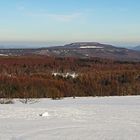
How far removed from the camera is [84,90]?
28734 millimetres

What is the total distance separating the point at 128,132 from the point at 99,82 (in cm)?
2243

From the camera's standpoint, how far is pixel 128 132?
33.3 ft

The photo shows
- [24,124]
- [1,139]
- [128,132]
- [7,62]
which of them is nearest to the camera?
[1,139]

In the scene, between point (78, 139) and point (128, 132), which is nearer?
point (78, 139)

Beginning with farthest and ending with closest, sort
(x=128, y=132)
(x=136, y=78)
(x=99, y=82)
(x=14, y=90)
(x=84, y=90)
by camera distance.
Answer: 1. (x=136, y=78)
2. (x=99, y=82)
3. (x=84, y=90)
4. (x=14, y=90)
5. (x=128, y=132)

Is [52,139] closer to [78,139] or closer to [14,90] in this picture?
[78,139]

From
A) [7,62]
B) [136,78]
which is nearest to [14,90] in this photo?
[136,78]

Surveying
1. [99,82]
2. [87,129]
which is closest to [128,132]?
[87,129]

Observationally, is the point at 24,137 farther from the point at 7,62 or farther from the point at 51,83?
the point at 7,62

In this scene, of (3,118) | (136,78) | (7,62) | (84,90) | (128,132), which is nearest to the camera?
(128,132)

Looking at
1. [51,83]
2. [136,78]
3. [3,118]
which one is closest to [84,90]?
[51,83]

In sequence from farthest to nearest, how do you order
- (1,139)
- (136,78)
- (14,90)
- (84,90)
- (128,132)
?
(136,78) → (84,90) → (14,90) → (128,132) → (1,139)

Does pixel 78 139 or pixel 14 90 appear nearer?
pixel 78 139

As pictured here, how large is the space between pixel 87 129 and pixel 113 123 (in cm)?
122
